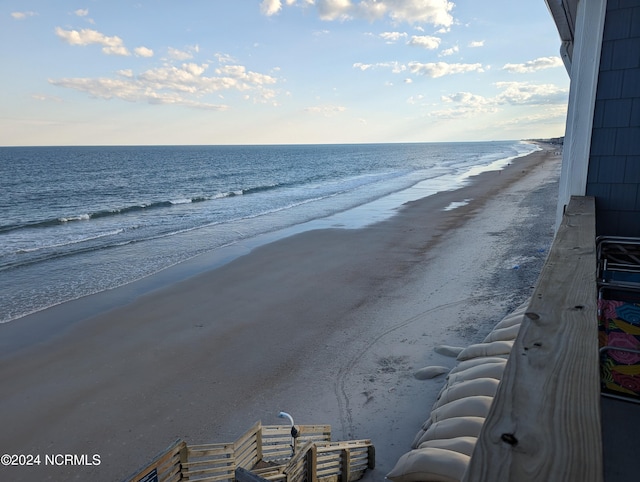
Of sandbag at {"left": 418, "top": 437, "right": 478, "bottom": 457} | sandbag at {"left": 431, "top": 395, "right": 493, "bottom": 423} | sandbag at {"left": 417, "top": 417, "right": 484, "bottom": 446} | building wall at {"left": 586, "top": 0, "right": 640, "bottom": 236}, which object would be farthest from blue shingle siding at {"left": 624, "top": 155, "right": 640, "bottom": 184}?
sandbag at {"left": 418, "top": 437, "right": 478, "bottom": 457}

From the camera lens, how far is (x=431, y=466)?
12.8 ft

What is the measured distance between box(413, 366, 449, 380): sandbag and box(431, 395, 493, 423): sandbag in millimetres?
2811

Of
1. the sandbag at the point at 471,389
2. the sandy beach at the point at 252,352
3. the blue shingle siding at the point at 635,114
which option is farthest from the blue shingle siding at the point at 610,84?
the sandy beach at the point at 252,352

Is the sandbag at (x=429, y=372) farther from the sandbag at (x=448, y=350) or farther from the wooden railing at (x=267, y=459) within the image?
the wooden railing at (x=267, y=459)

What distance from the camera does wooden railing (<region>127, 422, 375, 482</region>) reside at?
13.7 ft

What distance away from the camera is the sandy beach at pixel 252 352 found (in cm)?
670

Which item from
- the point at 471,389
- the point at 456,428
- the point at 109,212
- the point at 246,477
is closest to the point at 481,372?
the point at 471,389

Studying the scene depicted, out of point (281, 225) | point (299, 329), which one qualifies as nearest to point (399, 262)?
point (299, 329)

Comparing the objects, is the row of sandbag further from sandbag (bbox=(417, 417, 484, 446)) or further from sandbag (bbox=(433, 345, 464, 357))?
sandbag (bbox=(433, 345, 464, 357))

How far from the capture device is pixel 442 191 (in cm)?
3588

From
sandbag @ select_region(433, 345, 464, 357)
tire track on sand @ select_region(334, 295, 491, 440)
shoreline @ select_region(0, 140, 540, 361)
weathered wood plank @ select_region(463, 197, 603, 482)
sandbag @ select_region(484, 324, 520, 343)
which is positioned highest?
weathered wood plank @ select_region(463, 197, 603, 482)

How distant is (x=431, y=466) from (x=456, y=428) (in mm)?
594

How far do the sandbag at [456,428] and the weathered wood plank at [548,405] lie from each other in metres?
2.66

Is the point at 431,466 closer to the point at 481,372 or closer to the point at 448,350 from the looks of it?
the point at 481,372
